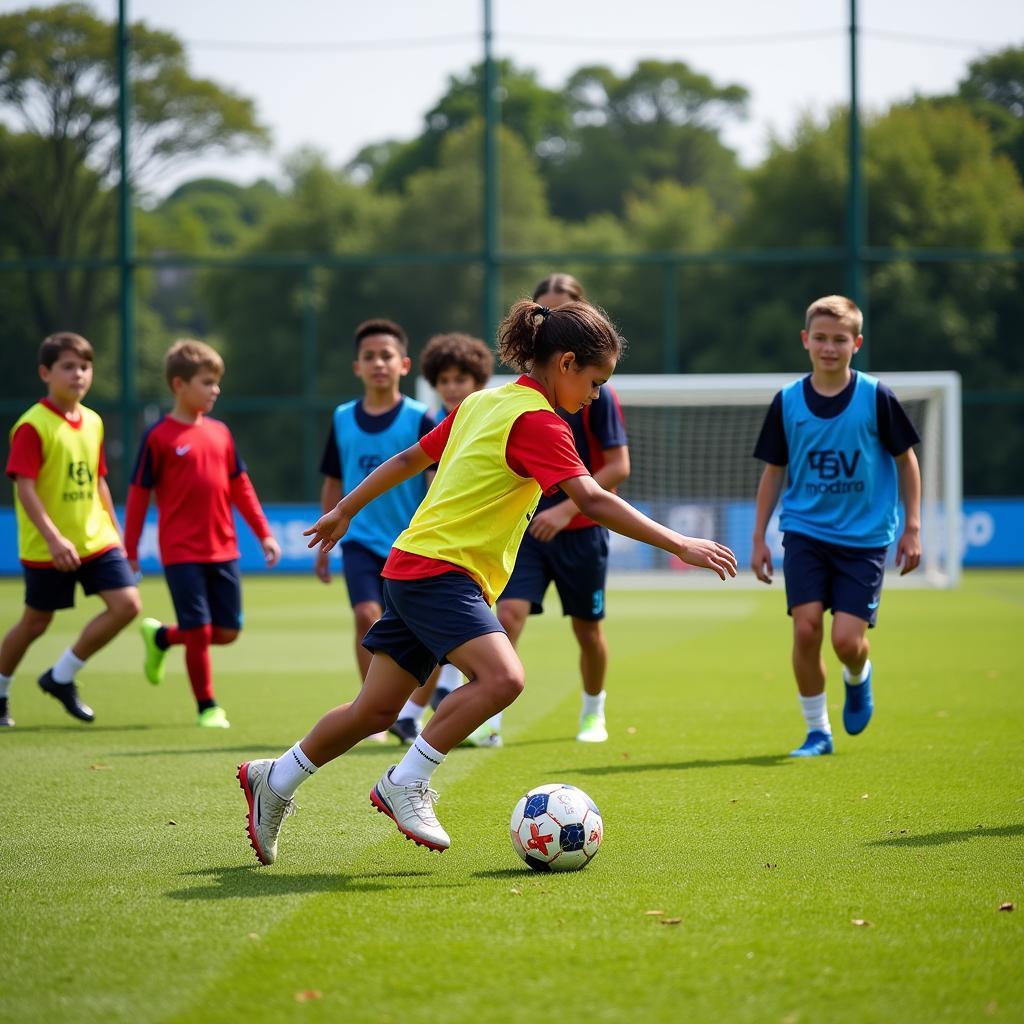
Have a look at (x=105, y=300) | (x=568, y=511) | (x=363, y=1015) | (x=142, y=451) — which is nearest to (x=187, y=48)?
(x=105, y=300)

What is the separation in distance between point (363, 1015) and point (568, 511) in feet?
12.7

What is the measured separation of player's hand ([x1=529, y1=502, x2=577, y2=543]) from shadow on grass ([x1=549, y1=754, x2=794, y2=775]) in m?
1.09

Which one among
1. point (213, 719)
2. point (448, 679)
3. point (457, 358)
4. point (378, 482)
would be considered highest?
point (457, 358)

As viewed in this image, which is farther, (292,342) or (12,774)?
(292,342)

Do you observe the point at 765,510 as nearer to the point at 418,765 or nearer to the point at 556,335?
the point at 556,335

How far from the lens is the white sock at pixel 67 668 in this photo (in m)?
7.86

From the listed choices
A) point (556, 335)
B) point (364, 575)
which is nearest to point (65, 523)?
point (364, 575)

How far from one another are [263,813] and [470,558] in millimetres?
991

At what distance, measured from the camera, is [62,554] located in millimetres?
7340

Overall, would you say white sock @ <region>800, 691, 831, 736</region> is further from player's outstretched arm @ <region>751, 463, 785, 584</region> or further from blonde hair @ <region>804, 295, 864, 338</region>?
blonde hair @ <region>804, 295, 864, 338</region>

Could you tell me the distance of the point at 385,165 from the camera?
5053 cm

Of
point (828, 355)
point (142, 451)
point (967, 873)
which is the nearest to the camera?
point (967, 873)

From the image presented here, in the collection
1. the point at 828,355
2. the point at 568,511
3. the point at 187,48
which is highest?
the point at 187,48

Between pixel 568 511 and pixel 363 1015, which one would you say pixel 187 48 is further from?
pixel 363 1015
